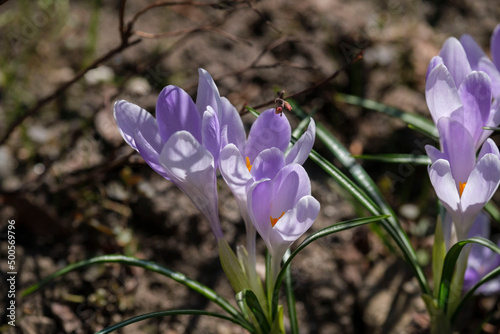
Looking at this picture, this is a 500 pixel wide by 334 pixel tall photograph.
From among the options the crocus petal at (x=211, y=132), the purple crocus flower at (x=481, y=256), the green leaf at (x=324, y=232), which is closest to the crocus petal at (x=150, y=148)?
the crocus petal at (x=211, y=132)

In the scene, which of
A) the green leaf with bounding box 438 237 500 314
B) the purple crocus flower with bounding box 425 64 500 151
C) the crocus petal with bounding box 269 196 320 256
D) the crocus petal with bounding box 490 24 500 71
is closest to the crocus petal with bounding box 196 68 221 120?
the crocus petal with bounding box 269 196 320 256

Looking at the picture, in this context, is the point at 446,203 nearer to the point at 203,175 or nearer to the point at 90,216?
the point at 203,175

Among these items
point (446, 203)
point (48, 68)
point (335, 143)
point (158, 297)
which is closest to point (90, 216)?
point (158, 297)

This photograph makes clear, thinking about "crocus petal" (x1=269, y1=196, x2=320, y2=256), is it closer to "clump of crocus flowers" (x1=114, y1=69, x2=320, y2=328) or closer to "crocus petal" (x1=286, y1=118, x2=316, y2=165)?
"clump of crocus flowers" (x1=114, y1=69, x2=320, y2=328)

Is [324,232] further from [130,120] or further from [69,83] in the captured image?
[69,83]

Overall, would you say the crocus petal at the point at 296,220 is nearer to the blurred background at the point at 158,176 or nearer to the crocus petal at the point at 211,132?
the crocus petal at the point at 211,132

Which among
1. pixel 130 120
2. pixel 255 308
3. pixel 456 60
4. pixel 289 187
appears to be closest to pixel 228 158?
pixel 289 187
